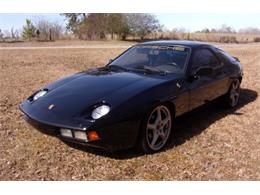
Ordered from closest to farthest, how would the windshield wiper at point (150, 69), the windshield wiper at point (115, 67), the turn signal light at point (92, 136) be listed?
the turn signal light at point (92, 136) → the windshield wiper at point (150, 69) → the windshield wiper at point (115, 67)

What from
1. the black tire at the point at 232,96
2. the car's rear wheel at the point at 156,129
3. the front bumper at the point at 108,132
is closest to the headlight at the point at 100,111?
the front bumper at the point at 108,132

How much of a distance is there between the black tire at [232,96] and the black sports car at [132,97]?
1.64 ft

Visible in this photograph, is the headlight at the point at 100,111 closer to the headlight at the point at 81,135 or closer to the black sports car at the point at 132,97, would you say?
the black sports car at the point at 132,97

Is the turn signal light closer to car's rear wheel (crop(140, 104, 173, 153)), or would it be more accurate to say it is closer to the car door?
car's rear wheel (crop(140, 104, 173, 153))

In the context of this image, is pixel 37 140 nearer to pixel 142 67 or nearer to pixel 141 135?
pixel 141 135

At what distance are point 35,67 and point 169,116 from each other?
769 cm

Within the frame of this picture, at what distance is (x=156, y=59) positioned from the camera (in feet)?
15.3

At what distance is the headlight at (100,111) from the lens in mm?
3284

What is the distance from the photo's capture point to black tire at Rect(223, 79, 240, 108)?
19.1 ft

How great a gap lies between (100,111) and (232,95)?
348cm

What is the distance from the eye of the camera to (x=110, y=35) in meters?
35.6

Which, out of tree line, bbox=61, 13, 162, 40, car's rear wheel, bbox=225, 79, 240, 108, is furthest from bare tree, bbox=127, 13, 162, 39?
car's rear wheel, bbox=225, 79, 240, 108

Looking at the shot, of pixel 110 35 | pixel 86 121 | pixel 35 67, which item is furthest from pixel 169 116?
pixel 110 35

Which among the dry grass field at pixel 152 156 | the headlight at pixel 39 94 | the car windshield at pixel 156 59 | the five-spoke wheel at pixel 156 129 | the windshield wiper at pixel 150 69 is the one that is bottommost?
the dry grass field at pixel 152 156
